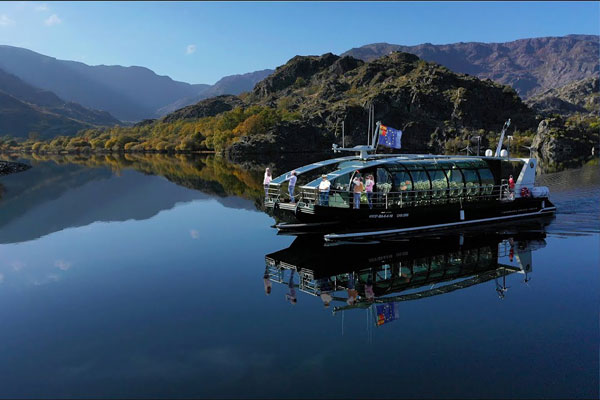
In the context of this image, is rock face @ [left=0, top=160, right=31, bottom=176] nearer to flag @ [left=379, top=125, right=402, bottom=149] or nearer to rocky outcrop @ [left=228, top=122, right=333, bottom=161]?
rocky outcrop @ [left=228, top=122, right=333, bottom=161]

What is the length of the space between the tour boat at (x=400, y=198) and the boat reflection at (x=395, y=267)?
124cm

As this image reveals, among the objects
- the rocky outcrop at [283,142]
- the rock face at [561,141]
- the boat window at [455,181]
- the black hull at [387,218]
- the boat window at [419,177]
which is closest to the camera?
the black hull at [387,218]

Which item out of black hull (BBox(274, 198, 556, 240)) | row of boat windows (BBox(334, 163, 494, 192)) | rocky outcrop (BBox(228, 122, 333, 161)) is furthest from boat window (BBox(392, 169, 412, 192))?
rocky outcrop (BBox(228, 122, 333, 161))

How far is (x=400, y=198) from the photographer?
28172 millimetres

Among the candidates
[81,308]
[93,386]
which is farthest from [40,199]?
[93,386]

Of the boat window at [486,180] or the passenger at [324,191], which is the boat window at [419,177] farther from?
the passenger at [324,191]

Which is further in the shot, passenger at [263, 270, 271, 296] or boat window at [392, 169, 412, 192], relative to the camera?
boat window at [392, 169, 412, 192]

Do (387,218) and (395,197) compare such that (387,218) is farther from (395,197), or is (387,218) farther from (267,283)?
(267,283)

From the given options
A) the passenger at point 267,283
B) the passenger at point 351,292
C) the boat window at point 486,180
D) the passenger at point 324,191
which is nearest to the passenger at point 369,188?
the passenger at point 324,191

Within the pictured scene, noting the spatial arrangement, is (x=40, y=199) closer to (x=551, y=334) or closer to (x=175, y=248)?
(x=175, y=248)

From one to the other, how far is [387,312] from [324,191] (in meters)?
11.6

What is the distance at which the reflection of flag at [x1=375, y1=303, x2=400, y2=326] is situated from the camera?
51.1ft

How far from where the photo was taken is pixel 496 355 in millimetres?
12906

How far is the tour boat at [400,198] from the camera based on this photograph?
88.2ft
